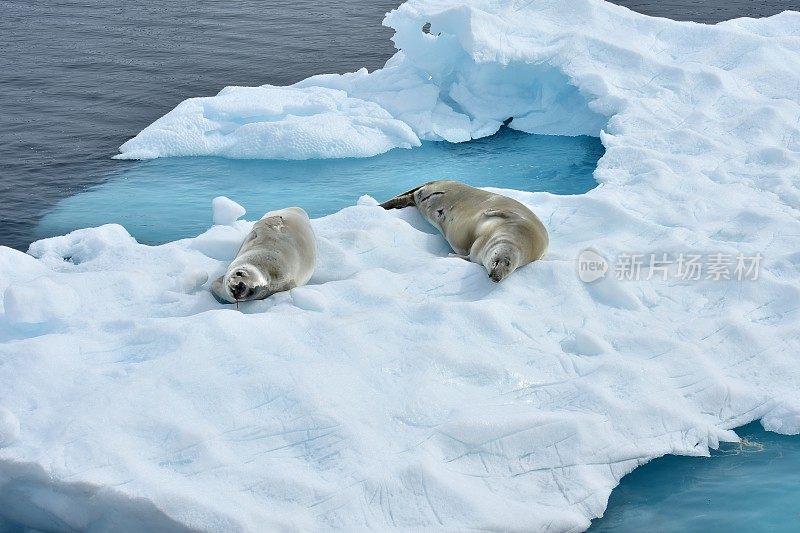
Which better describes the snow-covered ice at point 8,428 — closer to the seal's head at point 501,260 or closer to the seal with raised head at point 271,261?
the seal with raised head at point 271,261

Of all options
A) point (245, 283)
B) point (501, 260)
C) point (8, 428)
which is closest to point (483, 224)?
point (501, 260)

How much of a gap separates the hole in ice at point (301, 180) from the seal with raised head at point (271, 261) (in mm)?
1903

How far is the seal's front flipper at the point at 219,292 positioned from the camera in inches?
201

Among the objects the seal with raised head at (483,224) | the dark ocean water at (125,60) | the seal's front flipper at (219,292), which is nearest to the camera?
the seal's front flipper at (219,292)

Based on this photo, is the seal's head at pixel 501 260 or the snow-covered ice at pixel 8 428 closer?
the snow-covered ice at pixel 8 428

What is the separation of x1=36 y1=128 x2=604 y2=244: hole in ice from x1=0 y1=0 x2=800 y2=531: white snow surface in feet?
3.05

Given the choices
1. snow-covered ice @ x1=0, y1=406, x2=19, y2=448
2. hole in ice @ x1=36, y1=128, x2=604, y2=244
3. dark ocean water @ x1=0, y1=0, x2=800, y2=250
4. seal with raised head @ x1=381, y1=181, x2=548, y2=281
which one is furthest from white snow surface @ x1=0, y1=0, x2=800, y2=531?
dark ocean water @ x1=0, y1=0, x2=800, y2=250

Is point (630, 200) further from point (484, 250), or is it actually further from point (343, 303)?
point (343, 303)

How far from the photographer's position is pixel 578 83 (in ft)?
31.2

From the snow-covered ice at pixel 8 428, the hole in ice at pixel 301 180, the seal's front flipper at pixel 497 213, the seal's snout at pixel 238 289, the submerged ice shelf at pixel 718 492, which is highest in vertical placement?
the seal's front flipper at pixel 497 213

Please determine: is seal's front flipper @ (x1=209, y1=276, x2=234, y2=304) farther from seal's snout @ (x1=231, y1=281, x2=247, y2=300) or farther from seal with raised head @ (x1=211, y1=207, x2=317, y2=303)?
seal's snout @ (x1=231, y1=281, x2=247, y2=300)

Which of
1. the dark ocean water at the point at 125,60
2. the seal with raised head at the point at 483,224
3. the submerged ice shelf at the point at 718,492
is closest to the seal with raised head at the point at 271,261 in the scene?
the seal with raised head at the point at 483,224

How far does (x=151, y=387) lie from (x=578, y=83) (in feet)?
22.4

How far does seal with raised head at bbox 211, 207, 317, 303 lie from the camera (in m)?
5.05
